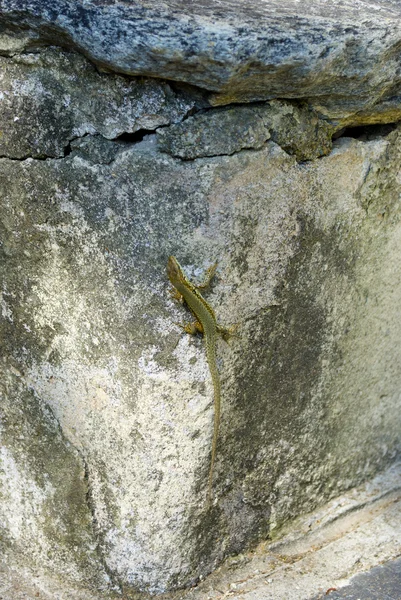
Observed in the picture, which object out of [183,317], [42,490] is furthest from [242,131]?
[42,490]

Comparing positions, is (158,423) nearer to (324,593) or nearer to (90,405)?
(90,405)

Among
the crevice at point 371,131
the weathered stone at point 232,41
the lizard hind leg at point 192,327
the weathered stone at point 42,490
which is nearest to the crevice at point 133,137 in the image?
the weathered stone at point 232,41

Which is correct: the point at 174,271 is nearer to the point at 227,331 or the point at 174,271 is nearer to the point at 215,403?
the point at 227,331

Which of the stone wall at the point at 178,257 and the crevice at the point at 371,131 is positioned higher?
the crevice at the point at 371,131

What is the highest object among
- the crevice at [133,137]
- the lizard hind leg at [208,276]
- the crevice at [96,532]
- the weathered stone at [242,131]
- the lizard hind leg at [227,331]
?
the crevice at [133,137]

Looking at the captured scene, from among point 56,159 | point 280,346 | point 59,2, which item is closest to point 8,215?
point 56,159

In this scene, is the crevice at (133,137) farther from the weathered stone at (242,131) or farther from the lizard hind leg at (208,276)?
the lizard hind leg at (208,276)

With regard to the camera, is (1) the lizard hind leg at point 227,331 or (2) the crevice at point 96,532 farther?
(2) the crevice at point 96,532
